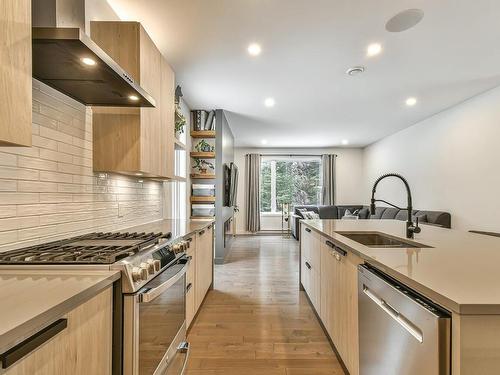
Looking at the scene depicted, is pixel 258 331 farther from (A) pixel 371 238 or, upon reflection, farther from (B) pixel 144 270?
(B) pixel 144 270

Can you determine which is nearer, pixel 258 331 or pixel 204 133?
pixel 258 331

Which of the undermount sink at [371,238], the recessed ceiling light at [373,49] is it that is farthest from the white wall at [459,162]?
the undermount sink at [371,238]

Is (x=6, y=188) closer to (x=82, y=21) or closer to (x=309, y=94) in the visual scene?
(x=82, y=21)

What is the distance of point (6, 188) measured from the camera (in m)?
1.14

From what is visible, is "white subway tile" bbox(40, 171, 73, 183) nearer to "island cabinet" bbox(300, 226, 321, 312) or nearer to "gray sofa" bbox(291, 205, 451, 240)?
"island cabinet" bbox(300, 226, 321, 312)

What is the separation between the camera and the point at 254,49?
253cm

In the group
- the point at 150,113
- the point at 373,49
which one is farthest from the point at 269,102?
the point at 150,113

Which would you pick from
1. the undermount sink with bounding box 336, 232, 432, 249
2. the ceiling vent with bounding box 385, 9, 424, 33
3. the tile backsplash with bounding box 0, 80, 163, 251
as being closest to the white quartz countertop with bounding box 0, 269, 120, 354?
the tile backsplash with bounding box 0, 80, 163, 251

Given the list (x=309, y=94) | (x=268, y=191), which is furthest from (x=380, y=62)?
(x=268, y=191)

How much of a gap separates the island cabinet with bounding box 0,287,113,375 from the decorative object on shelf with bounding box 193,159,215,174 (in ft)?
11.2

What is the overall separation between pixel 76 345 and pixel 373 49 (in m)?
3.07

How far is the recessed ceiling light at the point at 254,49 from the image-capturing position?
246 centimetres

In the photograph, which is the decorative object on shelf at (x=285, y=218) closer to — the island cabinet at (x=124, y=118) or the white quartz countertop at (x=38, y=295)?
the island cabinet at (x=124, y=118)

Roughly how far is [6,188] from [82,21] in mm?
973
